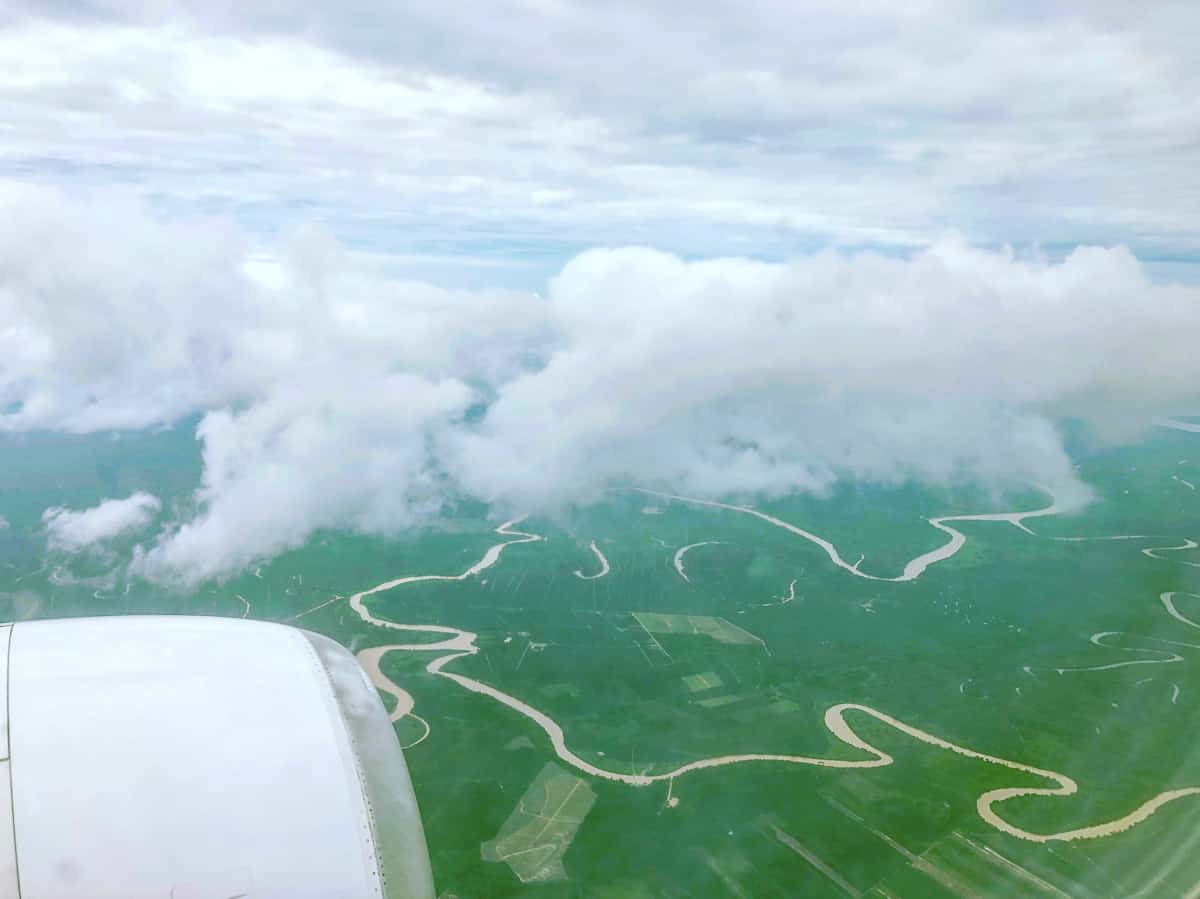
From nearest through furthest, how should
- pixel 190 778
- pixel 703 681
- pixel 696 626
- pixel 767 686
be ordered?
pixel 190 778 → pixel 767 686 → pixel 703 681 → pixel 696 626

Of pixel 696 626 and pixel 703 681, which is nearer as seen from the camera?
pixel 703 681

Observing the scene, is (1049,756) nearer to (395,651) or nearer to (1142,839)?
(1142,839)

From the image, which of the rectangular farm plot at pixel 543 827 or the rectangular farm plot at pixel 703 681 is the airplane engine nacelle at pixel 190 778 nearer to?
the rectangular farm plot at pixel 543 827

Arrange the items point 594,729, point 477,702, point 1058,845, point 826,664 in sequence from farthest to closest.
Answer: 1. point 826,664
2. point 477,702
3. point 594,729
4. point 1058,845

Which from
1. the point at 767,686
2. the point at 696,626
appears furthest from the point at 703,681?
the point at 696,626

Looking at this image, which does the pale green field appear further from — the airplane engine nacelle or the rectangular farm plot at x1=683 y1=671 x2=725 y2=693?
the airplane engine nacelle

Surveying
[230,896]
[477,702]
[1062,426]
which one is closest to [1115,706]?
[477,702]

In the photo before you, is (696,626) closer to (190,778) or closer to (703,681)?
(703,681)
